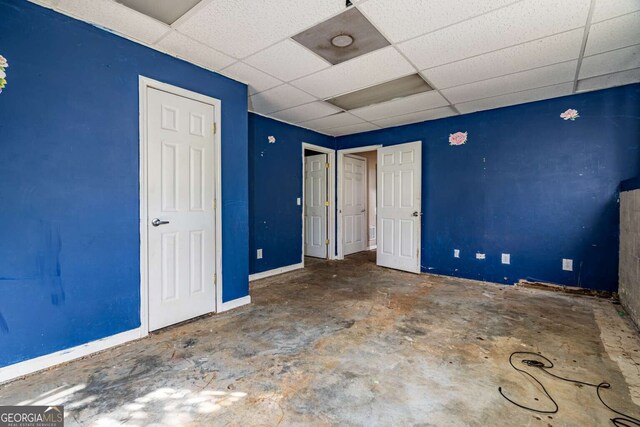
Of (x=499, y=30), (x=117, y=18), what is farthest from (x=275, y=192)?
(x=499, y=30)

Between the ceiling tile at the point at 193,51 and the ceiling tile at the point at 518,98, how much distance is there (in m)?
3.11

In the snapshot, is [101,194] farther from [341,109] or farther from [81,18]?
[341,109]

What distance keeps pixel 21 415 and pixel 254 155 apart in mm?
3545

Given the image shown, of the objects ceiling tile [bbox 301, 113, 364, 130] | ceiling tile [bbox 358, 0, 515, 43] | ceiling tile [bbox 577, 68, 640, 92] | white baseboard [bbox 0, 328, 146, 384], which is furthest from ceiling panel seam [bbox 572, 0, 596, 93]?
white baseboard [bbox 0, 328, 146, 384]

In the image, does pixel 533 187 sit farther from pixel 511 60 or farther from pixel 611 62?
pixel 511 60

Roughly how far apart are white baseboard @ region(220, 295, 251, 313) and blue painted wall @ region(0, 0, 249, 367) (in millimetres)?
851

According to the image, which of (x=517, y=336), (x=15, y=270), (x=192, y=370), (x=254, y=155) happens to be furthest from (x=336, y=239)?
(x=15, y=270)

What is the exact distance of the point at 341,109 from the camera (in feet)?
13.6

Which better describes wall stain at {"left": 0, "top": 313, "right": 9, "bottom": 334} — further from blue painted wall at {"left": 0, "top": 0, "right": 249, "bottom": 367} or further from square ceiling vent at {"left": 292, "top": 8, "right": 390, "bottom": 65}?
square ceiling vent at {"left": 292, "top": 8, "right": 390, "bottom": 65}

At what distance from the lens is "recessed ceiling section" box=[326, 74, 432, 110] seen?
128 inches

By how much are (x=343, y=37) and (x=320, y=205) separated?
3817 mm

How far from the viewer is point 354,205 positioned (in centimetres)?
637

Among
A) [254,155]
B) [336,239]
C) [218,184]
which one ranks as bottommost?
[336,239]

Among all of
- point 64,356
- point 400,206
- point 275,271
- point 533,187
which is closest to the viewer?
point 64,356
